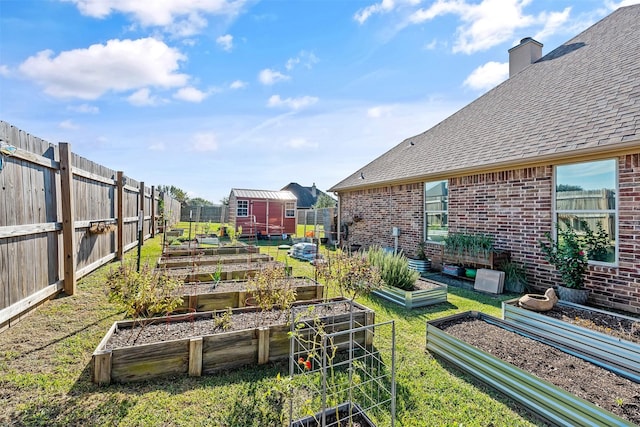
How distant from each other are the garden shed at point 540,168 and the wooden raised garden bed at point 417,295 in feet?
7.02

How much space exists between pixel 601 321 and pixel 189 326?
4.82 metres

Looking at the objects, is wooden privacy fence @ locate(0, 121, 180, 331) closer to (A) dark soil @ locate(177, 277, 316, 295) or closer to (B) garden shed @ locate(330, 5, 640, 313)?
(A) dark soil @ locate(177, 277, 316, 295)

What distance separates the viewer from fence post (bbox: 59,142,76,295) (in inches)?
178

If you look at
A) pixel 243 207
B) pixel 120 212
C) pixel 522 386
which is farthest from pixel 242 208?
pixel 522 386

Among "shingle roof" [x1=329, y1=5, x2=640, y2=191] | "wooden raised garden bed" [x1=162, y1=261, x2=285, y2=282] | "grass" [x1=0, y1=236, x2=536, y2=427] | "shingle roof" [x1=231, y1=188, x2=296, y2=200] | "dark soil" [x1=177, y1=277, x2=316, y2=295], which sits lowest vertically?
"grass" [x1=0, y1=236, x2=536, y2=427]

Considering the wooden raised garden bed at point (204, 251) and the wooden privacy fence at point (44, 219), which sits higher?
the wooden privacy fence at point (44, 219)

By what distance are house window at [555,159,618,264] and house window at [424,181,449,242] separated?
259 cm

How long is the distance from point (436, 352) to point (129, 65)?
7784 mm

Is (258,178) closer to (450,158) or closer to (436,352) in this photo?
(450,158)

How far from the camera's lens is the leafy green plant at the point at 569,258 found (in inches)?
187

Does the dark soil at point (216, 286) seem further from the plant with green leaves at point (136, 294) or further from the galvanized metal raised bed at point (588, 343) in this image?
the galvanized metal raised bed at point (588, 343)

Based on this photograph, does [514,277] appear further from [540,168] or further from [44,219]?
[44,219]

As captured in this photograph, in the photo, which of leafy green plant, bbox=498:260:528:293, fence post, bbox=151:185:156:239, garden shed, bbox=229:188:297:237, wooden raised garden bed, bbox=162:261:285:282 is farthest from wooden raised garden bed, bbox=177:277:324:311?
garden shed, bbox=229:188:297:237

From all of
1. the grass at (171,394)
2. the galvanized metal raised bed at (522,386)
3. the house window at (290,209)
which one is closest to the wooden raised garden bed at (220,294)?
the grass at (171,394)
